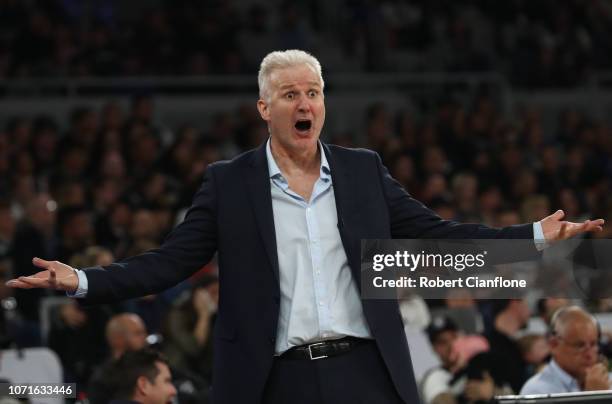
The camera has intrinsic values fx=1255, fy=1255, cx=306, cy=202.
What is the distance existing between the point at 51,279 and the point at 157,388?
4.98ft

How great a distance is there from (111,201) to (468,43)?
7090 millimetres

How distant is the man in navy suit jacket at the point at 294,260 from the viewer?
3.59 meters

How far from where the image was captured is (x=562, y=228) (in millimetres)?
3682

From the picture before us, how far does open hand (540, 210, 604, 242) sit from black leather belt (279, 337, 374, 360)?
2.21 ft

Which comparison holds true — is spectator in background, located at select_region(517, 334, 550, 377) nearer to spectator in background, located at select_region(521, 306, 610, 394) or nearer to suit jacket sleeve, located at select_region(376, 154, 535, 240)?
spectator in background, located at select_region(521, 306, 610, 394)

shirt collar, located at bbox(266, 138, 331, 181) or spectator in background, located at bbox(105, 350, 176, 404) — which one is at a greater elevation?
shirt collar, located at bbox(266, 138, 331, 181)

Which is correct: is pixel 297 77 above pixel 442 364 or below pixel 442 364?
above

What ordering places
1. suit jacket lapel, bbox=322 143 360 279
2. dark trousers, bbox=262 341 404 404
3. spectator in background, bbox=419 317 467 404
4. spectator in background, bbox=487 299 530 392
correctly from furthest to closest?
spectator in background, bbox=487 299 530 392 < spectator in background, bbox=419 317 467 404 < suit jacket lapel, bbox=322 143 360 279 < dark trousers, bbox=262 341 404 404

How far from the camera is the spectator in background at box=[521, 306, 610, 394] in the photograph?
18.0 feet

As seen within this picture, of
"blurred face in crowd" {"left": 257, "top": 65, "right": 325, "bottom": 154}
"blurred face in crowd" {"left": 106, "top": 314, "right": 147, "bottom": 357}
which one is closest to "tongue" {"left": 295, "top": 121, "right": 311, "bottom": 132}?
"blurred face in crowd" {"left": 257, "top": 65, "right": 325, "bottom": 154}

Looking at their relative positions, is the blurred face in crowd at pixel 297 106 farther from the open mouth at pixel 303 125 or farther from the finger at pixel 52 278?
the finger at pixel 52 278

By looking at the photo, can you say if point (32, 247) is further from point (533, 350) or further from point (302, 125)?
point (302, 125)

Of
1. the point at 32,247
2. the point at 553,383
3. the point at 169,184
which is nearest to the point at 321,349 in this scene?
the point at 553,383

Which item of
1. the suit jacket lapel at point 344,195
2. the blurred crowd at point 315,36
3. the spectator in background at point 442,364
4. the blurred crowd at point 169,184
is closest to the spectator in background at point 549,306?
the blurred crowd at point 169,184
